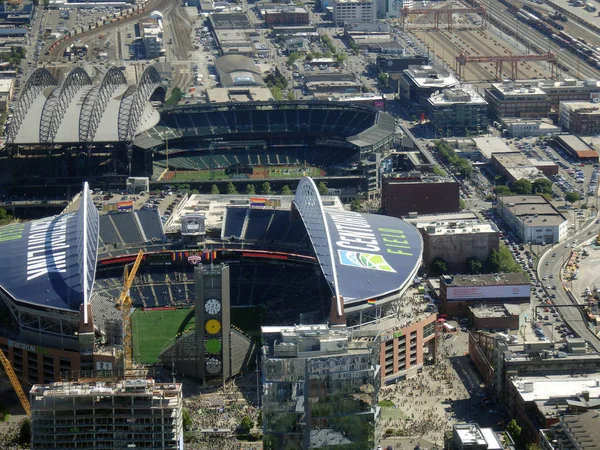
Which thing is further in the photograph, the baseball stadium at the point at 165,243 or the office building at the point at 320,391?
the baseball stadium at the point at 165,243

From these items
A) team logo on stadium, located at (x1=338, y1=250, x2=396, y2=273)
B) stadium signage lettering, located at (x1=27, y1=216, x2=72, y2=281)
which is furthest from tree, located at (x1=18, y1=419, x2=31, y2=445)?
team logo on stadium, located at (x1=338, y1=250, x2=396, y2=273)

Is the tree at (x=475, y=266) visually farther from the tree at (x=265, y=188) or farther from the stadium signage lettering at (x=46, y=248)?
the stadium signage lettering at (x=46, y=248)

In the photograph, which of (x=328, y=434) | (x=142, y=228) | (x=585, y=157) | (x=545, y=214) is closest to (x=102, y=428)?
(x=328, y=434)

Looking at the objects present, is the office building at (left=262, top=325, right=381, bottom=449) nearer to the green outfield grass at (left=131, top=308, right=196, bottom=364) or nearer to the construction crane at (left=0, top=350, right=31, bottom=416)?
the construction crane at (left=0, top=350, right=31, bottom=416)

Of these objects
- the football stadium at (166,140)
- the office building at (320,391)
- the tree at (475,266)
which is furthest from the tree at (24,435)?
the football stadium at (166,140)

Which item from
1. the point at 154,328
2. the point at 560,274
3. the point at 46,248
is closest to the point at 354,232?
the point at 154,328
